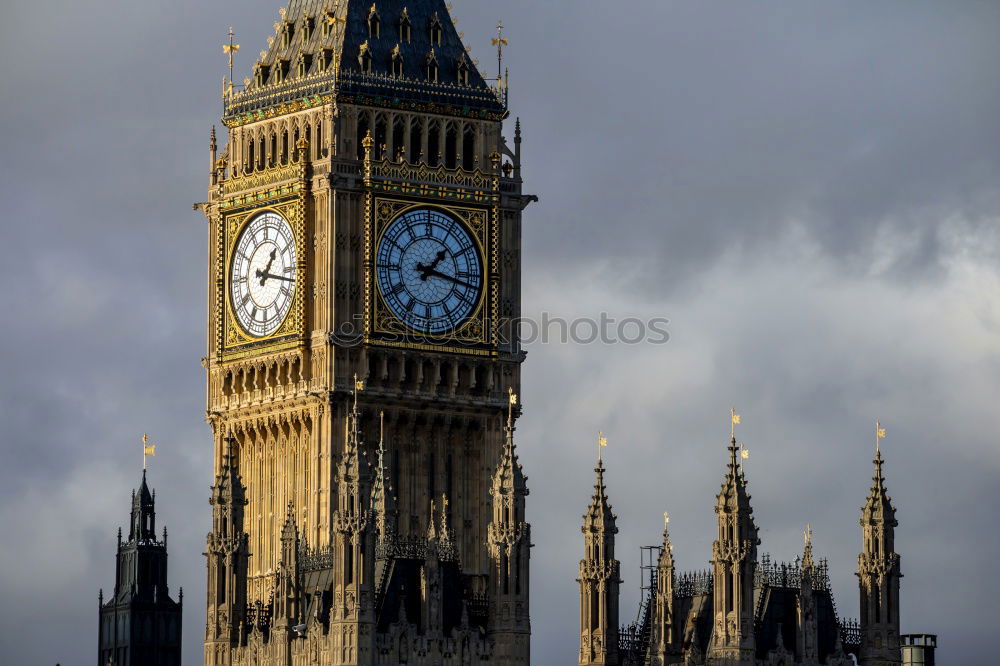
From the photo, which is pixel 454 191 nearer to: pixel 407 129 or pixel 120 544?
pixel 407 129

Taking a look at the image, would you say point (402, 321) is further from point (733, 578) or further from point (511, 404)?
point (733, 578)

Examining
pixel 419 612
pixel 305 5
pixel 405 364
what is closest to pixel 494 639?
pixel 419 612

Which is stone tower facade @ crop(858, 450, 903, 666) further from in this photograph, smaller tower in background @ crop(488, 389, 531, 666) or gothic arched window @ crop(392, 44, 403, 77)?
gothic arched window @ crop(392, 44, 403, 77)

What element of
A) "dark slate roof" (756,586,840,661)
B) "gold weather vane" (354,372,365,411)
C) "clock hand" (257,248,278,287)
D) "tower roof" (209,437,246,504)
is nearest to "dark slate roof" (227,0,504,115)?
"clock hand" (257,248,278,287)


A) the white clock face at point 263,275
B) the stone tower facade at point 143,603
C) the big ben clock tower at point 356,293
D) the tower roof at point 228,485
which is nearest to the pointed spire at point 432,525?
the big ben clock tower at point 356,293

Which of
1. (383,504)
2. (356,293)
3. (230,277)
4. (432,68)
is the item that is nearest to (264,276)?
(230,277)
